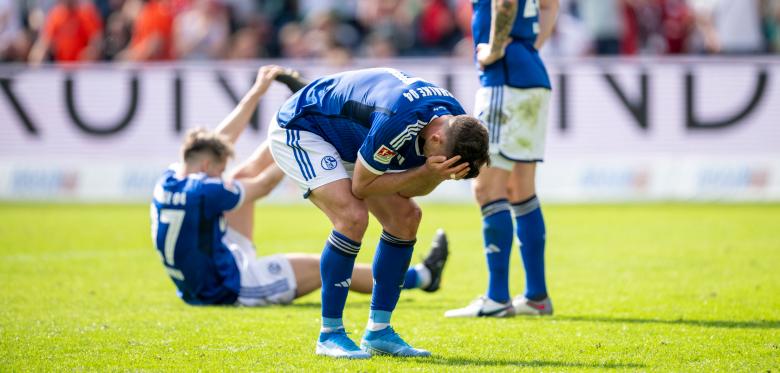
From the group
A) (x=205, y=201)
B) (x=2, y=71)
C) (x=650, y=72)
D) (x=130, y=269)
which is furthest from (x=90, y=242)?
(x=650, y=72)

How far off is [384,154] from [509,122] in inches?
83.5

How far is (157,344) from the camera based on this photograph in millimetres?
5992

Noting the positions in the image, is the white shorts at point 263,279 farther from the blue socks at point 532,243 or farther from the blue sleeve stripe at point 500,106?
the blue sleeve stripe at point 500,106

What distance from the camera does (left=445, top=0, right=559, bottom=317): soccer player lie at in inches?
283

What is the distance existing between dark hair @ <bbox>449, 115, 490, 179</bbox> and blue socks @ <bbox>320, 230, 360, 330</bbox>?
2.67ft

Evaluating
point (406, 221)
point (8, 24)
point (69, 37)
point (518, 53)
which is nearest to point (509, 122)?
point (518, 53)

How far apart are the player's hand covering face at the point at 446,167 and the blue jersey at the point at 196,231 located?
2.26 m

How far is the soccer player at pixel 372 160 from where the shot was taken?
533cm

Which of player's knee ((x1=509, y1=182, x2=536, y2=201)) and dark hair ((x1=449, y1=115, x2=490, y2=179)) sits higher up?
dark hair ((x1=449, y1=115, x2=490, y2=179))

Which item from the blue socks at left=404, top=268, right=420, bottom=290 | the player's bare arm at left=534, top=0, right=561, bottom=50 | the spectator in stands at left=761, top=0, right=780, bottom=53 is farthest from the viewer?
the spectator in stands at left=761, top=0, right=780, bottom=53

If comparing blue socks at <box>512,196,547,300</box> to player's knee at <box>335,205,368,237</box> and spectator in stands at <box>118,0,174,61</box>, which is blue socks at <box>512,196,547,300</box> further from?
spectator in stands at <box>118,0,174,61</box>

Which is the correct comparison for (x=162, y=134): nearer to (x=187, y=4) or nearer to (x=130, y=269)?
(x=187, y=4)

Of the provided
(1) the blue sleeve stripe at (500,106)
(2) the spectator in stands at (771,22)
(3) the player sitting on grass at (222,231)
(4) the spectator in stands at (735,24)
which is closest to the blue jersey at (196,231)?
Answer: (3) the player sitting on grass at (222,231)

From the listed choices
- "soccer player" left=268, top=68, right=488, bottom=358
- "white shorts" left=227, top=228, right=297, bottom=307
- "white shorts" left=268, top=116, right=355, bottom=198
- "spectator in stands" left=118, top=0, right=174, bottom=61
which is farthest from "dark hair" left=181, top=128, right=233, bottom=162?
"spectator in stands" left=118, top=0, right=174, bottom=61
